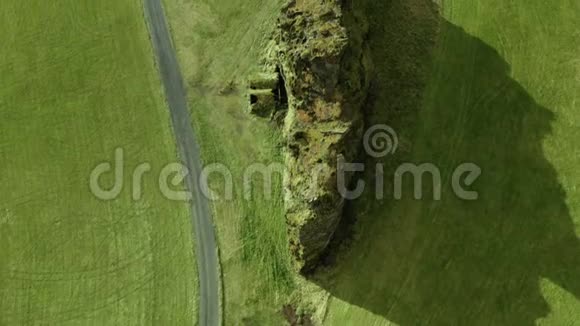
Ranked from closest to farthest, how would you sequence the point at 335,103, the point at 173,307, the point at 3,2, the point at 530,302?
1. the point at 335,103
2. the point at 530,302
3. the point at 173,307
4. the point at 3,2

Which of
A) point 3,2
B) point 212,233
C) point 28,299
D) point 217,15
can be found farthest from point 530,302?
point 3,2

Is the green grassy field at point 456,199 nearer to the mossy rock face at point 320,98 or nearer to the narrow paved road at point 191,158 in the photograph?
the narrow paved road at point 191,158

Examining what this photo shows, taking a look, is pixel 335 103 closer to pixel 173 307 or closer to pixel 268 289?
pixel 268 289

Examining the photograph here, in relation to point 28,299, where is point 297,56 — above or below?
above

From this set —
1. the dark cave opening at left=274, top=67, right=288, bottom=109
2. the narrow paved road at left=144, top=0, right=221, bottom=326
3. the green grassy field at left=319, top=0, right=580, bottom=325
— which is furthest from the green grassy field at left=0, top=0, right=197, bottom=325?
the green grassy field at left=319, top=0, right=580, bottom=325

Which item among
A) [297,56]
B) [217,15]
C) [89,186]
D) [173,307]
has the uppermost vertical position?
[217,15]

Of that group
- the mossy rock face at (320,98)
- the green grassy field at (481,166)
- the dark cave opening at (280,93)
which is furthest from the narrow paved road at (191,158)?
the green grassy field at (481,166)

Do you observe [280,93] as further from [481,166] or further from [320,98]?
[481,166]

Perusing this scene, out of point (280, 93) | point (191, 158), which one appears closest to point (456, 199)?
point (280, 93)
